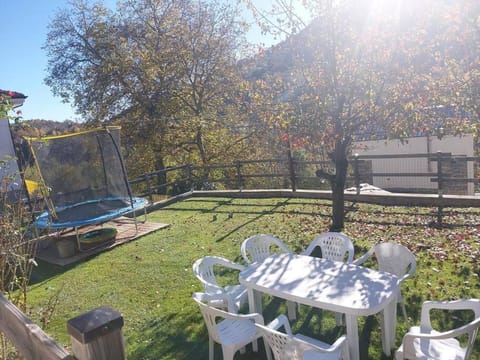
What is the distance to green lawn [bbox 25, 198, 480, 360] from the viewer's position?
3.37 meters

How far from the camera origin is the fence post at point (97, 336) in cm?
124

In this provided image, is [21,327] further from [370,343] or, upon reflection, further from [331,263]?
[370,343]

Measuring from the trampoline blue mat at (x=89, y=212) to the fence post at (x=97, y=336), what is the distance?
5.18 m

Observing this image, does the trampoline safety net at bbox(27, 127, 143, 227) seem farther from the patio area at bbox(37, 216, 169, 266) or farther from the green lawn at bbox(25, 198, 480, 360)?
the green lawn at bbox(25, 198, 480, 360)

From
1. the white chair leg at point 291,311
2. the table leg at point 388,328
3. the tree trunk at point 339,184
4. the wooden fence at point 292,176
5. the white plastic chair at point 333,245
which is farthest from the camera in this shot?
the wooden fence at point 292,176

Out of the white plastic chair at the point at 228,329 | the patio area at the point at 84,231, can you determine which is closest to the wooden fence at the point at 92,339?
the white plastic chair at the point at 228,329

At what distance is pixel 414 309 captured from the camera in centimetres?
346

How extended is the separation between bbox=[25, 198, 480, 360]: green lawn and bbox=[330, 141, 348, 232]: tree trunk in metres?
0.20

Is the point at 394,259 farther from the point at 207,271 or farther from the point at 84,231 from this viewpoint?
the point at 84,231

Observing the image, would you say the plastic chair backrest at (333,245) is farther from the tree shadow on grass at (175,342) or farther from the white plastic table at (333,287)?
the tree shadow on grass at (175,342)

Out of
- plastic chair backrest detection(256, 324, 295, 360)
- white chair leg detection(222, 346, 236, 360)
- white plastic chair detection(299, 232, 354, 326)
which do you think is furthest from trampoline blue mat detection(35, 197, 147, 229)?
plastic chair backrest detection(256, 324, 295, 360)

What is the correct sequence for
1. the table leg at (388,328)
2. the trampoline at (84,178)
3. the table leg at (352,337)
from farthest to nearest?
the trampoline at (84,178) < the table leg at (388,328) < the table leg at (352,337)

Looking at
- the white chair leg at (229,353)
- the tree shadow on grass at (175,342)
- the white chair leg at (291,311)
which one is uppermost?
the white chair leg at (229,353)

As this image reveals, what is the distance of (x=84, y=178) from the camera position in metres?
7.63
